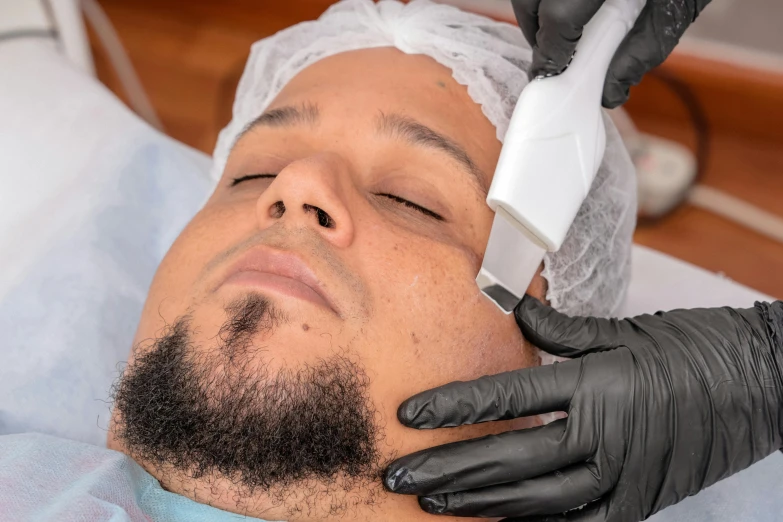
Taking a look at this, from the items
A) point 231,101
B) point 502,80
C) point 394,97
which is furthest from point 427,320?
point 231,101

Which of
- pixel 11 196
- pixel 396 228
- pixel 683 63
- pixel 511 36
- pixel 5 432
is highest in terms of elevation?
pixel 511 36

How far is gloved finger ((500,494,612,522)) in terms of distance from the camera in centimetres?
97

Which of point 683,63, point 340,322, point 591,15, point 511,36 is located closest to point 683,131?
point 683,63

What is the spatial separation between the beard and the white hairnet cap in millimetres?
430

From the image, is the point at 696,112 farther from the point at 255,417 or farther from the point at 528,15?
the point at 255,417

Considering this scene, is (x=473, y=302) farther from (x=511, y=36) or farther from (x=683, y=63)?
(x=683, y=63)

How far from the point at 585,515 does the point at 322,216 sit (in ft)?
1.82

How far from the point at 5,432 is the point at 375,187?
0.78m

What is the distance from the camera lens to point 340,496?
0.88 metres

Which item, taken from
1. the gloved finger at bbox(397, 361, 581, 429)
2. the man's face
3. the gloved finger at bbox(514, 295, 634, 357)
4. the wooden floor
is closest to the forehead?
the man's face

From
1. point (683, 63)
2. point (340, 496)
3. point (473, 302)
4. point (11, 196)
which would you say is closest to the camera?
point (340, 496)

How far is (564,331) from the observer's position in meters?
1.04

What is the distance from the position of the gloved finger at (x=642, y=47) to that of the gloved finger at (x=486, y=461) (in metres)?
0.53

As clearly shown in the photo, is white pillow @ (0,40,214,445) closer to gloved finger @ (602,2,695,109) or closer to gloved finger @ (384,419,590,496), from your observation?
gloved finger @ (384,419,590,496)
